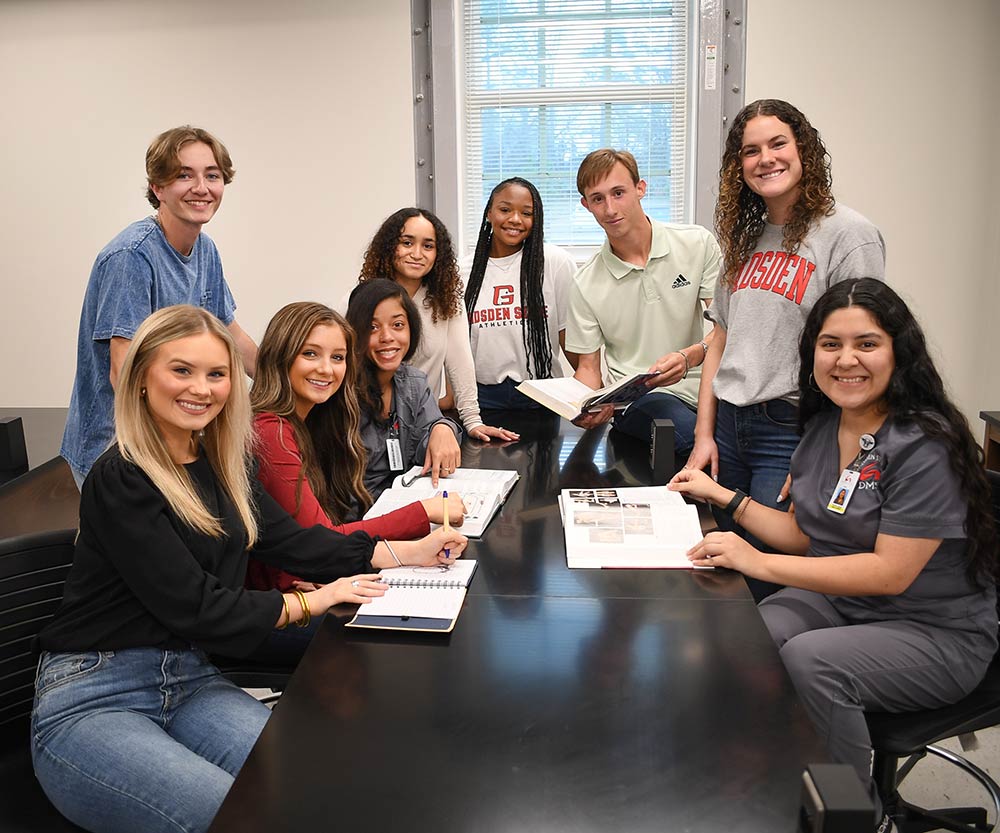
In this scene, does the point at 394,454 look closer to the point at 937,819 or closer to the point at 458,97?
the point at 937,819

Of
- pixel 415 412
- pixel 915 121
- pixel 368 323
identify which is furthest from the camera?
pixel 915 121

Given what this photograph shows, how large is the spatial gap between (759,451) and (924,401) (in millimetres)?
588

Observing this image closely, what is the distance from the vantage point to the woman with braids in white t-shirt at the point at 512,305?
3.17m

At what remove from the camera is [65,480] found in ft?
→ 9.36

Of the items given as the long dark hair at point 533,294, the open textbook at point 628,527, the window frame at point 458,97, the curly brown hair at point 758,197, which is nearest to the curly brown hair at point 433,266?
the long dark hair at point 533,294

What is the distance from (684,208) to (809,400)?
8.46 feet

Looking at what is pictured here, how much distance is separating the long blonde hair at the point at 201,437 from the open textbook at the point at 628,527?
66cm

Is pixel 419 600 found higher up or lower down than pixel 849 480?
lower down

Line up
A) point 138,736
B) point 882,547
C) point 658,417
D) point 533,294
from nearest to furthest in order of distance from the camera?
point 138,736 < point 882,547 < point 658,417 < point 533,294

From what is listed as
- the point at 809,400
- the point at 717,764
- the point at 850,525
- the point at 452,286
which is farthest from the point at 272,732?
the point at 452,286

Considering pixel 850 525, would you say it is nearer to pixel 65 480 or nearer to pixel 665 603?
pixel 665 603

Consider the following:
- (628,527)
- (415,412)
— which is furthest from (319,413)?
(628,527)

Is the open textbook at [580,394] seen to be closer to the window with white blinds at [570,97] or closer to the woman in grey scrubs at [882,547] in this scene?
the woman in grey scrubs at [882,547]

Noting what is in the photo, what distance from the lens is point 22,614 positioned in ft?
5.13
